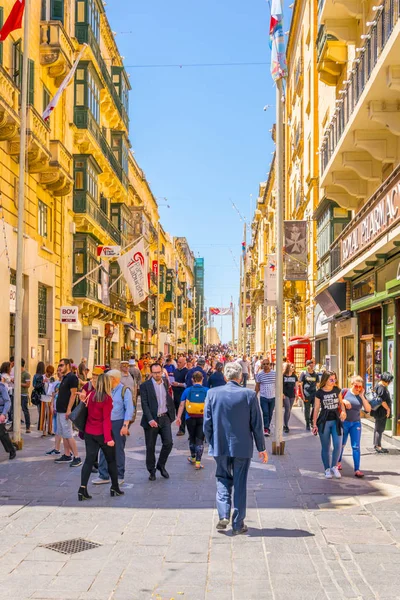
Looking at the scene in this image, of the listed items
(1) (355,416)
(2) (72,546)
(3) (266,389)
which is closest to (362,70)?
(3) (266,389)

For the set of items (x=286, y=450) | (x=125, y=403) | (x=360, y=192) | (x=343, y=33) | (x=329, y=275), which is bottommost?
(x=286, y=450)

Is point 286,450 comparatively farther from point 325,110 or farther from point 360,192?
point 325,110

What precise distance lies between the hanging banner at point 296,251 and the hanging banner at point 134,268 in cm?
600

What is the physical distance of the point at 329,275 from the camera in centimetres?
2327

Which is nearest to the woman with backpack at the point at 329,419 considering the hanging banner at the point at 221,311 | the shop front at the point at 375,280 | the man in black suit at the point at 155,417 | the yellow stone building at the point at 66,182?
the man in black suit at the point at 155,417

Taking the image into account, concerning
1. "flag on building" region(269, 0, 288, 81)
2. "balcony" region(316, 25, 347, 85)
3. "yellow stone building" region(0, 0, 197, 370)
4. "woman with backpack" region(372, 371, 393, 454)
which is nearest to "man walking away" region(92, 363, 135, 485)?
"woman with backpack" region(372, 371, 393, 454)

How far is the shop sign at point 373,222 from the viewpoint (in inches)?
523

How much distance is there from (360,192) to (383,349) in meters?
5.72

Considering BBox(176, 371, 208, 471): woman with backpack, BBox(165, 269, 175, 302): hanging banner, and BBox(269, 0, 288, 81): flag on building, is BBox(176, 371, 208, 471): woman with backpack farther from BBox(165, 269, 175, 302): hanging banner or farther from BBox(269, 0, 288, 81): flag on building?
BBox(165, 269, 175, 302): hanging banner

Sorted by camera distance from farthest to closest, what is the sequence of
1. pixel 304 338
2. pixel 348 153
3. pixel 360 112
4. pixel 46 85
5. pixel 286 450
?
pixel 304 338 < pixel 46 85 < pixel 348 153 < pixel 360 112 < pixel 286 450

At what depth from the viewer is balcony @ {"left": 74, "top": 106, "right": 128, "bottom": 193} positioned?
31953 millimetres

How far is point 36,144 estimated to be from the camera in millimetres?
24609

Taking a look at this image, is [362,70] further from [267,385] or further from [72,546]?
[72,546]

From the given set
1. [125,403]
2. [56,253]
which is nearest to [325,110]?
[56,253]
